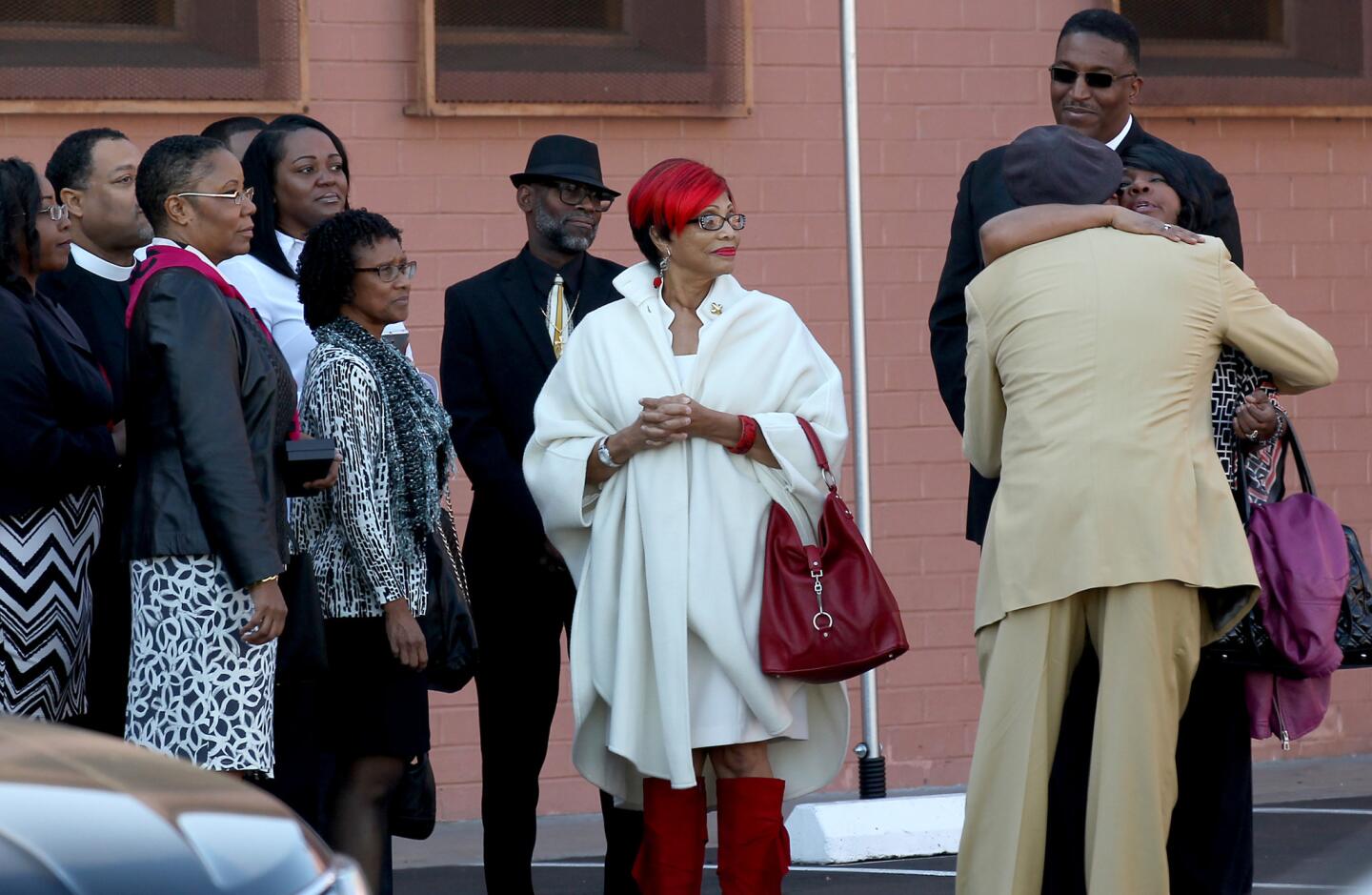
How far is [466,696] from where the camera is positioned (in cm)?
782

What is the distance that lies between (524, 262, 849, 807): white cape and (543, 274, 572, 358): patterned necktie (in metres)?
0.52

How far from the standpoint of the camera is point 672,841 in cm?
517

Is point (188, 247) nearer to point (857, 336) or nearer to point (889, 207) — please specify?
point (857, 336)

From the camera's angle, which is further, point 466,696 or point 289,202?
point 466,696

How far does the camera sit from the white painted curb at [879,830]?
672cm

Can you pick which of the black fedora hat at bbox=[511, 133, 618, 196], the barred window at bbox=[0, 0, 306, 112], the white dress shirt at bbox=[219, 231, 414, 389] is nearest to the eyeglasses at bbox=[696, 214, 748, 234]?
the black fedora hat at bbox=[511, 133, 618, 196]

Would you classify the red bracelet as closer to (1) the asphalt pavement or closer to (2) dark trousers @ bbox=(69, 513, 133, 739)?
(2) dark trousers @ bbox=(69, 513, 133, 739)

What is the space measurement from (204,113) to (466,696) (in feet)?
7.40

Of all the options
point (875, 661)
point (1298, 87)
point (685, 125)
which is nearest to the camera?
point (875, 661)

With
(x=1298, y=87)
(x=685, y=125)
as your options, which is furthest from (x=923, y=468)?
(x=1298, y=87)

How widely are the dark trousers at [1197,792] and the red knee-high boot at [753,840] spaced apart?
0.63 metres

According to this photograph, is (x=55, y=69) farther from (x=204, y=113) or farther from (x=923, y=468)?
(x=923, y=468)

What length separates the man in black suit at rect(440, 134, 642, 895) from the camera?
5.84 m

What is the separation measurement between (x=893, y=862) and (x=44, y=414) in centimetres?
313
